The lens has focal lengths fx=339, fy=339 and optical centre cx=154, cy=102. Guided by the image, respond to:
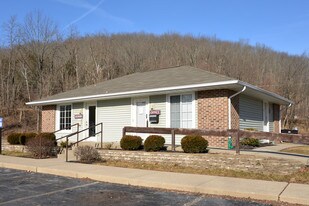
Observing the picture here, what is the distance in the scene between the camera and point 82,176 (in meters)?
10.1

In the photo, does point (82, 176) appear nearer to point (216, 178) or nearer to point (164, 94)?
point (216, 178)

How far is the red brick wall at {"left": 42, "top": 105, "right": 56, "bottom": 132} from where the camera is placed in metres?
22.2

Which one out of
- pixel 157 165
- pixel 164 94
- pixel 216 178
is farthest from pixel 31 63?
pixel 216 178

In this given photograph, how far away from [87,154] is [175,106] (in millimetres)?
4884

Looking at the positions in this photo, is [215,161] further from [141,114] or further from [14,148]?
[14,148]

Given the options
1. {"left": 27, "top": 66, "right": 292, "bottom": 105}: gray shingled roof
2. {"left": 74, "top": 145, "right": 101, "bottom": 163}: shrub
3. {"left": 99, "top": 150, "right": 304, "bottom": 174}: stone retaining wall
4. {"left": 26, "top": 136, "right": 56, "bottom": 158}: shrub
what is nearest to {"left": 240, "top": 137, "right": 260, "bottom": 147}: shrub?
{"left": 27, "top": 66, "right": 292, "bottom": 105}: gray shingled roof

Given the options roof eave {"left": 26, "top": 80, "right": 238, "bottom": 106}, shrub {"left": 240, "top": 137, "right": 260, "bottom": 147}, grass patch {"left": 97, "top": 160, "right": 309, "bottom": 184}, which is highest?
roof eave {"left": 26, "top": 80, "right": 238, "bottom": 106}

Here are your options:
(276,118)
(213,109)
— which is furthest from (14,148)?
(276,118)

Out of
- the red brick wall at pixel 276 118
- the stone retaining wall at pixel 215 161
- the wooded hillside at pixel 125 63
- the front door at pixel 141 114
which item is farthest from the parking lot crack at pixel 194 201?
the wooded hillside at pixel 125 63

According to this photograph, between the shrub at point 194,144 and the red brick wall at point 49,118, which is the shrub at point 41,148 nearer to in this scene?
the shrub at point 194,144

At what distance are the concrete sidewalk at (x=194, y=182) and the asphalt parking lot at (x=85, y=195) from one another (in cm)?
32

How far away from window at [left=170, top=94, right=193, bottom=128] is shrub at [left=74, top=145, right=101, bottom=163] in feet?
13.7

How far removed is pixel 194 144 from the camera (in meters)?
11.8

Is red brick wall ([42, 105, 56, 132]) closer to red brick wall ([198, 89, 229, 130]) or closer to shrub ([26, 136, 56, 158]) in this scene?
shrub ([26, 136, 56, 158])
